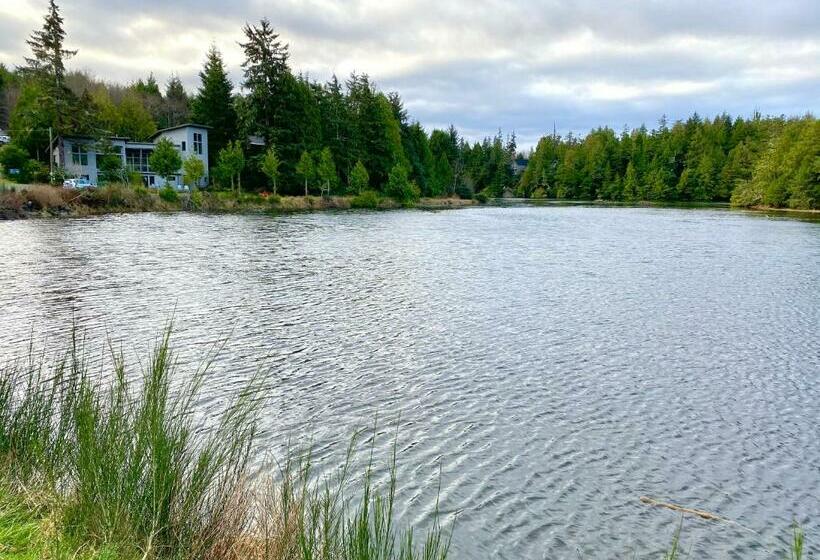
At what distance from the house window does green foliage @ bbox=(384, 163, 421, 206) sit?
36724mm

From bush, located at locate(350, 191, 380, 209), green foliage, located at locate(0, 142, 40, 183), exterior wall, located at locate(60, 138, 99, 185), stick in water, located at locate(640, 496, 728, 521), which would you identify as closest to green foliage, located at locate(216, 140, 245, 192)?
exterior wall, located at locate(60, 138, 99, 185)

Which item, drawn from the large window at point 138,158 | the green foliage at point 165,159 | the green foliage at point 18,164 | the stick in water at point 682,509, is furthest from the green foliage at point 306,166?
the stick in water at point 682,509

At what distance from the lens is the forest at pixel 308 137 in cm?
5703

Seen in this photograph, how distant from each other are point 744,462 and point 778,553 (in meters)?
2.01

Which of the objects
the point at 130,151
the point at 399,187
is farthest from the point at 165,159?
the point at 399,187

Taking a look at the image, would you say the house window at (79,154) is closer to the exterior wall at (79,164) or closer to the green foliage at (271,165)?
the exterior wall at (79,164)

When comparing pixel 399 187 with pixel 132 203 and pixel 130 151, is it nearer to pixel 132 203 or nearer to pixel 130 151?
pixel 130 151

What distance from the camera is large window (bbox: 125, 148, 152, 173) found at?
68.8m

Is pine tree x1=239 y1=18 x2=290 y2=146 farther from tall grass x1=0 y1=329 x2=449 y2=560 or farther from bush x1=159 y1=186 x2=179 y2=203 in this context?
tall grass x1=0 y1=329 x2=449 y2=560

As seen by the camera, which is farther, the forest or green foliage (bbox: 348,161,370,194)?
green foliage (bbox: 348,161,370,194)

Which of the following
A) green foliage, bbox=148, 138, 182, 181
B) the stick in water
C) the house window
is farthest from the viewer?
the house window

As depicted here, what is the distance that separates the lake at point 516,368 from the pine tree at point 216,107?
52.7 metres

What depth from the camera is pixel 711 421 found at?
8523 millimetres

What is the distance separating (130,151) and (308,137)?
22704mm
